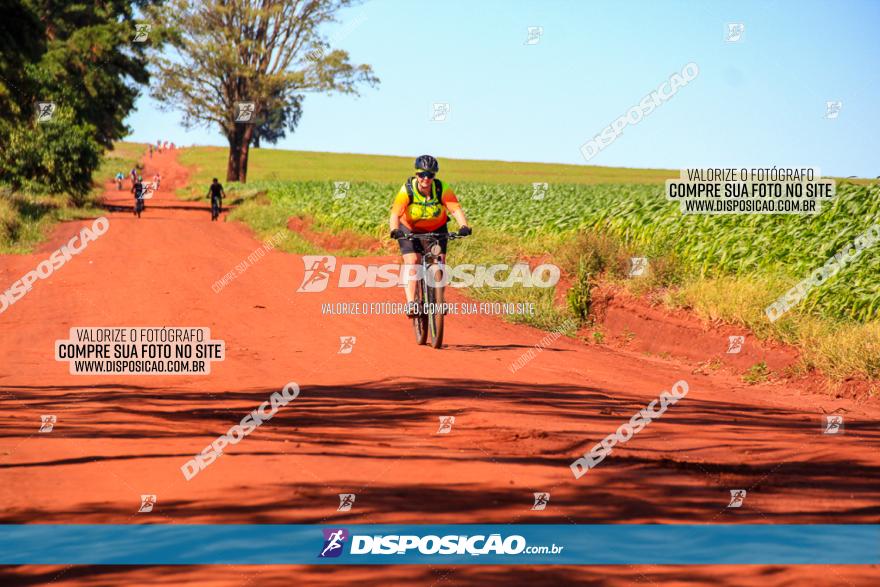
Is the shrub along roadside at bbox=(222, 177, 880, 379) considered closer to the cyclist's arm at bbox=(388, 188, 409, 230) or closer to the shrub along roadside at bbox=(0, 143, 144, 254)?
the cyclist's arm at bbox=(388, 188, 409, 230)

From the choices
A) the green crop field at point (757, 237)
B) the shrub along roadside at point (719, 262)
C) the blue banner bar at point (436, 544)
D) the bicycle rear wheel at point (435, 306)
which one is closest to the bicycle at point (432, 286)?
the bicycle rear wheel at point (435, 306)

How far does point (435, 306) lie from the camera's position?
42.8 feet

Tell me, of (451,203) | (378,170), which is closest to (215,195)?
(451,203)

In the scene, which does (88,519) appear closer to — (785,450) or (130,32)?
(785,450)

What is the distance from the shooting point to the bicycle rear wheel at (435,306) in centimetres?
1279

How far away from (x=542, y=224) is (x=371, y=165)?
79300 mm

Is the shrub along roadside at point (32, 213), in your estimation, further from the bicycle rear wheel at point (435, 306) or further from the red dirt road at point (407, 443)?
the bicycle rear wheel at point (435, 306)

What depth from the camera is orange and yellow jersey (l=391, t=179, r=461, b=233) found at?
12.8 m

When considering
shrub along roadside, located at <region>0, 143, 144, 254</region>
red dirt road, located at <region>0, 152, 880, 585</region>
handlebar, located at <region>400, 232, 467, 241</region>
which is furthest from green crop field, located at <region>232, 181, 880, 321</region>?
shrub along roadside, located at <region>0, 143, 144, 254</region>

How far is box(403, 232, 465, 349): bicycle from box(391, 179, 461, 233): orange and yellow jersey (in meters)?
0.19

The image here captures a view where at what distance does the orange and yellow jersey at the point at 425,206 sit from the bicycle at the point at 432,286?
0.61ft

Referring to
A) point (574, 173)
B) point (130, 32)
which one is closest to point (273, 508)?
point (130, 32)

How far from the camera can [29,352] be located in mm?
13070

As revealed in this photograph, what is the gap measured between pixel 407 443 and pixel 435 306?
5286mm
